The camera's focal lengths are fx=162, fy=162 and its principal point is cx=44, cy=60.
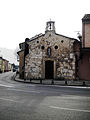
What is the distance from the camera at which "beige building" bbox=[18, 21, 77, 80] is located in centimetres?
2217

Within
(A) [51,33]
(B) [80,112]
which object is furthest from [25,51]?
(B) [80,112]

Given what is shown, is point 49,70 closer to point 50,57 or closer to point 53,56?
point 50,57

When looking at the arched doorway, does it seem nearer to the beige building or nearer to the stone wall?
the beige building

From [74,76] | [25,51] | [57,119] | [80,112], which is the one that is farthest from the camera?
[25,51]

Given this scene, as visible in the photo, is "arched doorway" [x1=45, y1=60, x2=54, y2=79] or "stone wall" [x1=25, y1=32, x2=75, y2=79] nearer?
"stone wall" [x1=25, y1=32, x2=75, y2=79]

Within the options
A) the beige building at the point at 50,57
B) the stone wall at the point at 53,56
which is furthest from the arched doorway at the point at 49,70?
the stone wall at the point at 53,56

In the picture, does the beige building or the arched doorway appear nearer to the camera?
the beige building

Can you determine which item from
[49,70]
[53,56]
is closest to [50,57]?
[53,56]

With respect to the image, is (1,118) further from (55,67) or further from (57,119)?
(55,67)

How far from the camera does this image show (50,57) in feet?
74.9

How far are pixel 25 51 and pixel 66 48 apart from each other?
618cm

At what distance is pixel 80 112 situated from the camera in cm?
579

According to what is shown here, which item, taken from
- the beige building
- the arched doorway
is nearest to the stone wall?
the beige building

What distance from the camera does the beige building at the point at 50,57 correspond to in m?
22.2
